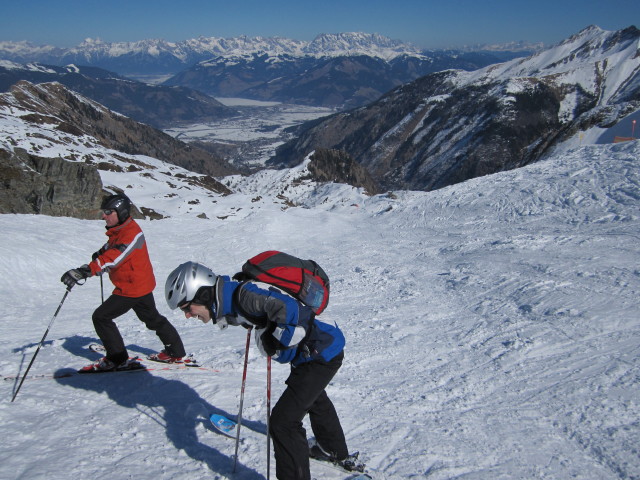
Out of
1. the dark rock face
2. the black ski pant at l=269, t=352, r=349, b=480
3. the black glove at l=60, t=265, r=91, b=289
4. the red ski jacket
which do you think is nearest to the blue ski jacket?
the black ski pant at l=269, t=352, r=349, b=480

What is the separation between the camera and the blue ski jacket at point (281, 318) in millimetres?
4195

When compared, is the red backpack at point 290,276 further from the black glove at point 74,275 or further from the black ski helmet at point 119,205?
the black glove at point 74,275

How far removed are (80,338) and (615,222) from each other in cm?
1787

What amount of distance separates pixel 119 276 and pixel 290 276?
387 centimetres

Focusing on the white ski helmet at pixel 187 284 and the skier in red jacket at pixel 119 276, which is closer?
the white ski helmet at pixel 187 284

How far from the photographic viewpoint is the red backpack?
14.1 ft

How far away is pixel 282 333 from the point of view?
420 cm

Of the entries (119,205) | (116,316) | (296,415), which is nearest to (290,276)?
(296,415)

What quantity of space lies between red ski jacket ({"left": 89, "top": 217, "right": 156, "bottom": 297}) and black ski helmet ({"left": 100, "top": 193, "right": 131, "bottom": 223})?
0.13m

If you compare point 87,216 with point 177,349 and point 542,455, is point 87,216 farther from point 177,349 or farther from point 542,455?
point 542,455

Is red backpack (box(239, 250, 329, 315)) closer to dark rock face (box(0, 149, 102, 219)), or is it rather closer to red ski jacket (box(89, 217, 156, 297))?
red ski jacket (box(89, 217, 156, 297))

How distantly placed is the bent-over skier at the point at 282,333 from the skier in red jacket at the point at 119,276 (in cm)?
259

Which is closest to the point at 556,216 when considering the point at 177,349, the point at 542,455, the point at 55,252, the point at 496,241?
the point at 496,241

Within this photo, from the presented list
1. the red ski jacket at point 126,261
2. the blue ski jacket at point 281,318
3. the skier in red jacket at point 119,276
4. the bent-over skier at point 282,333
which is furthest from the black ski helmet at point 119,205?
the blue ski jacket at point 281,318
